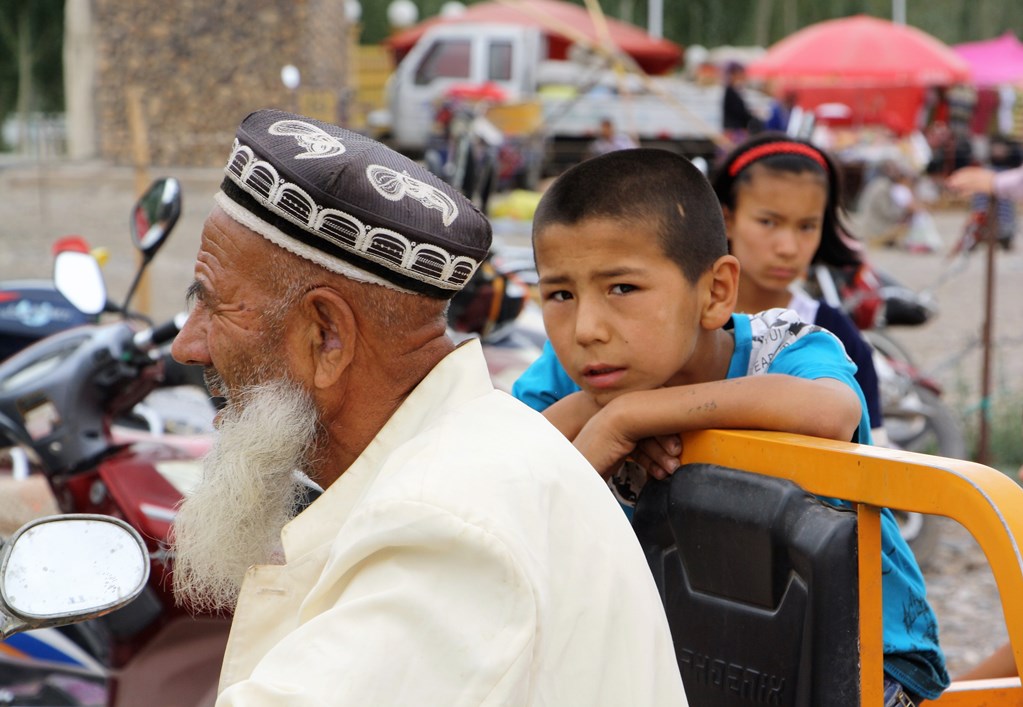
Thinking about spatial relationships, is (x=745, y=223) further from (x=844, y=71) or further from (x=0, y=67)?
(x=0, y=67)

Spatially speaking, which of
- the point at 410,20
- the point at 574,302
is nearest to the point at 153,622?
the point at 574,302

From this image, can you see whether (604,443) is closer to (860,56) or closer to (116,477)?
(116,477)

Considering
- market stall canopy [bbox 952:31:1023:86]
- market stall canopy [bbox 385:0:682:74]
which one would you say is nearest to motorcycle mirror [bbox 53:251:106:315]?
market stall canopy [bbox 385:0:682:74]

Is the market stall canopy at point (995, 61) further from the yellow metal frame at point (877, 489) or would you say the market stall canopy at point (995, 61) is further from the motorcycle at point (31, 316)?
the yellow metal frame at point (877, 489)

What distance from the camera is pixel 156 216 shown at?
281cm

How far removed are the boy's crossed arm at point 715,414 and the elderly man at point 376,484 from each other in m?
0.41

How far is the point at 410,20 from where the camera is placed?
102ft

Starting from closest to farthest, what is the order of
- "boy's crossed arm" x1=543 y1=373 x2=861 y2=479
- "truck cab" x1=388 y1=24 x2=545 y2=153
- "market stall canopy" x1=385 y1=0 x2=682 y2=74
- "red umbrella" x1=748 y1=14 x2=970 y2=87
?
"boy's crossed arm" x1=543 y1=373 x2=861 y2=479
"red umbrella" x1=748 y1=14 x2=970 y2=87
"truck cab" x1=388 y1=24 x2=545 y2=153
"market stall canopy" x1=385 y1=0 x2=682 y2=74

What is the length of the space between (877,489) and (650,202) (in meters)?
0.67

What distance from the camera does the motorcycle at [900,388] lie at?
484cm

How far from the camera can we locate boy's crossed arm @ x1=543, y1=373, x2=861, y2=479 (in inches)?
70.6

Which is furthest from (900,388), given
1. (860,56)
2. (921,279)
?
(860,56)

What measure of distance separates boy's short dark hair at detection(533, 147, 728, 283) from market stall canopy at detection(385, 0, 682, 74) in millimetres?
21221

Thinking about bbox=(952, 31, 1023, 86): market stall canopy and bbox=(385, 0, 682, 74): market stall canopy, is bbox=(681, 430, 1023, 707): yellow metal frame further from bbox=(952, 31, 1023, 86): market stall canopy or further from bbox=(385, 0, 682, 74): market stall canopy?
bbox=(952, 31, 1023, 86): market stall canopy
